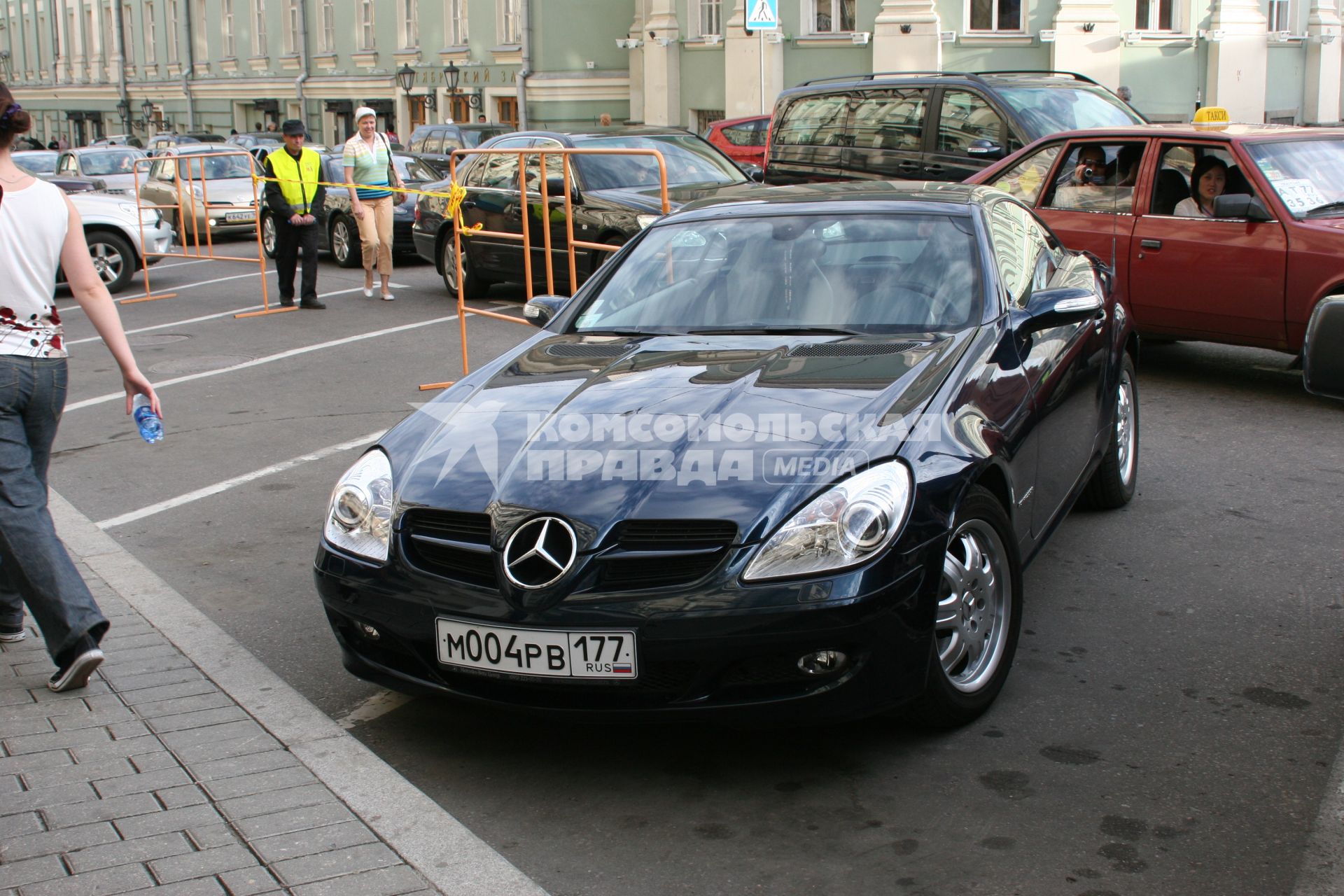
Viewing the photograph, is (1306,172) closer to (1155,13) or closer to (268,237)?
(268,237)

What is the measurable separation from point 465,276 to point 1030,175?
6075 mm

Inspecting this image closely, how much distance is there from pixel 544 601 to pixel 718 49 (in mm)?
31199

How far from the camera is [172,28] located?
187 ft

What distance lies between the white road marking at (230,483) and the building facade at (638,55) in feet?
47.2

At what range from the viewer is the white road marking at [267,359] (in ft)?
32.3

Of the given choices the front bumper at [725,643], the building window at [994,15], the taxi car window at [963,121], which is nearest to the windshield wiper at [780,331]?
the front bumper at [725,643]

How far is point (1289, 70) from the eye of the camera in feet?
99.1

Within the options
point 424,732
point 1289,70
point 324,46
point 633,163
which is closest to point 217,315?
point 633,163

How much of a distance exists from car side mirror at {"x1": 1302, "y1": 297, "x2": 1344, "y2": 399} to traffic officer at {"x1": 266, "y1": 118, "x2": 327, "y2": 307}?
38.1 ft

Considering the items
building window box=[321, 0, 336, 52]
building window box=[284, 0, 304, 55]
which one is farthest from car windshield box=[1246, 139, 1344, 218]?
building window box=[284, 0, 304, 55]

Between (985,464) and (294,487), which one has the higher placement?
(985,464)

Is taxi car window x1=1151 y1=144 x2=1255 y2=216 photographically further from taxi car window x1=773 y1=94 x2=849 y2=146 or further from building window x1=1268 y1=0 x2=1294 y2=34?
building window x1=1268 y1=0 x2=1294 y2=34

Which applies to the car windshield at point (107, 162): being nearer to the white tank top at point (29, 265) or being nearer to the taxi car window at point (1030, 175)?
the taxi car window at point (1030, 175)

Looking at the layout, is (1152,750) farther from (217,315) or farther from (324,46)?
(324,46)
